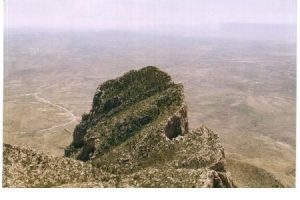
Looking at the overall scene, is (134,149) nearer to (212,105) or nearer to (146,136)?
(146,136)

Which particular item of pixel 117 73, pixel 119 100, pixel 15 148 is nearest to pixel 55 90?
pixel 117 73

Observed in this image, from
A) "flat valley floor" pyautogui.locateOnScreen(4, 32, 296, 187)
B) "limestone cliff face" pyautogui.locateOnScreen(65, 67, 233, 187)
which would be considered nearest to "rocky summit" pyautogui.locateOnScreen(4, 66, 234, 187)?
"limestone cliff face" pyautogui.locateOnScreen(65, 67, 233, 187)

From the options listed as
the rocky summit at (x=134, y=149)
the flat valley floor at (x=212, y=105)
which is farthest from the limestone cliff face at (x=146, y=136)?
the flat valley floor at (x=212, y=105)

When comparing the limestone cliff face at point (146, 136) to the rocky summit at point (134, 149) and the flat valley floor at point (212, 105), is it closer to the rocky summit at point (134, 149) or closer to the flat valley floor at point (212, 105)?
the rocky summit at point (134, 149)

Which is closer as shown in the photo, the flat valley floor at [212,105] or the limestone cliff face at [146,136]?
the limestone cliff face at [146,136]

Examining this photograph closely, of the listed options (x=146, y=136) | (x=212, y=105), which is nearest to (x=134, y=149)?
(x=146, y=136)

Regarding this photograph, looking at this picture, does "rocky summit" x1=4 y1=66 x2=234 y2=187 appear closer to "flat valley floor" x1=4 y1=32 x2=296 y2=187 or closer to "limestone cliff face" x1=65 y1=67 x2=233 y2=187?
"limestone cliff face" x1=65 y1=67 x2=233 y2=187
